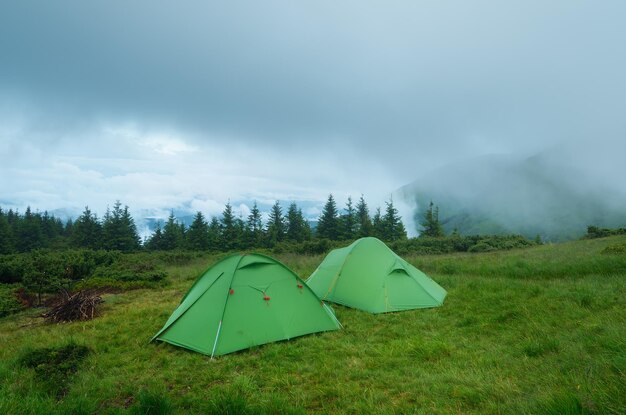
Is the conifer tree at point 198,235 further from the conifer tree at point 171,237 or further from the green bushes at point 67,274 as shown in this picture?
the green bushes at point 67,274

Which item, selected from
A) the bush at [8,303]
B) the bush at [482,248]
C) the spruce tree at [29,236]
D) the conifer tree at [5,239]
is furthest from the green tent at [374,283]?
the spruce tree at [29,236]

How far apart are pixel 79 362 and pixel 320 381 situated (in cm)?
457

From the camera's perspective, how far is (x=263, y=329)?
738 centimetres

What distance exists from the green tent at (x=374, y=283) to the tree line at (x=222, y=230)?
130ft

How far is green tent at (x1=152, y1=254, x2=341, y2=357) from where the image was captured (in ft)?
23.5

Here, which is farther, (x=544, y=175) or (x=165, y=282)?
(x=544, y=175)

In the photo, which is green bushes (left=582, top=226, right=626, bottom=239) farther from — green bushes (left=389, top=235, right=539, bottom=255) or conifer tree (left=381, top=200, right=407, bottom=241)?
conifer tree (left=381, top=200, right=407, bottom=241)

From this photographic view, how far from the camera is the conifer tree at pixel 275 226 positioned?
5116 cm

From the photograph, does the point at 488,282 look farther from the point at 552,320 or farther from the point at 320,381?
the point at 320,381

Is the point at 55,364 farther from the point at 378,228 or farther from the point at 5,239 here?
the point at 5,239

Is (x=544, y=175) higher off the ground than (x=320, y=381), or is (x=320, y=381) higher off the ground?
(x=544, y=175)

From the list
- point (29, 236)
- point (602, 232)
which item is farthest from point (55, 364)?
point (29, 236)

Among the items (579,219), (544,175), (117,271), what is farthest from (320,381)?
(544,175)

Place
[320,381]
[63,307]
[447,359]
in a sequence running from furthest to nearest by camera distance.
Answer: [63,307] < [447,359] < [320,381]
